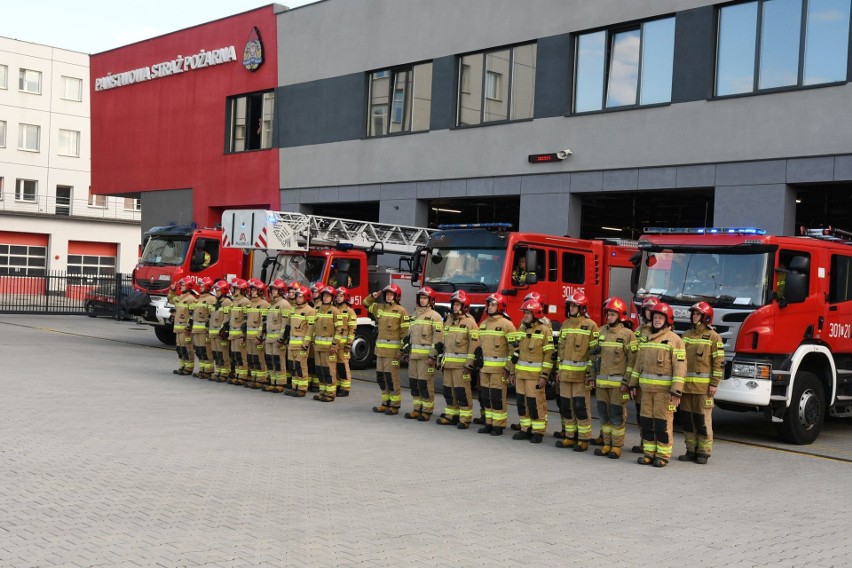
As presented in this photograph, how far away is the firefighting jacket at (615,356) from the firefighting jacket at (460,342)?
2004 mm

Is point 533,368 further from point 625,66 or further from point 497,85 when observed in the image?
point 497,85

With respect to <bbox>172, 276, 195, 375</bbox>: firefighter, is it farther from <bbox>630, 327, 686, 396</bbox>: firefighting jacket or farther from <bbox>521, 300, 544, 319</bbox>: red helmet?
<bbox>630, 327, 686, 396</bbox>: firefighting jacket

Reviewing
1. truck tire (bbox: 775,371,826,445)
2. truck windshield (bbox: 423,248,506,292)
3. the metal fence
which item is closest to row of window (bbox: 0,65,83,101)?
the metal fence

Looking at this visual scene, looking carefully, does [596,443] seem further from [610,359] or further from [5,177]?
[5,177]

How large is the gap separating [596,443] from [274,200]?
62.0 feet

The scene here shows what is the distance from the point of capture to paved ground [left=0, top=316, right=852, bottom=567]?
6391 mm

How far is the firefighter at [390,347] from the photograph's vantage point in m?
13.4

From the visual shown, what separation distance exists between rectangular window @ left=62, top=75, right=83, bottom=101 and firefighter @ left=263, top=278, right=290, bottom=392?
1930 inches

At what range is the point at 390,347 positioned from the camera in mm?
13641

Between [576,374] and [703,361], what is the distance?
150 cm

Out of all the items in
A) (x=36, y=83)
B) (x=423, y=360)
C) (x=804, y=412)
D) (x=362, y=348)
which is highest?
(x=36, y=83)

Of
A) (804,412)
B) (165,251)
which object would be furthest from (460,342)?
(165,251)

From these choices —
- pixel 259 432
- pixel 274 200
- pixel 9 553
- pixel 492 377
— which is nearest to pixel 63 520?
pixel 9 553

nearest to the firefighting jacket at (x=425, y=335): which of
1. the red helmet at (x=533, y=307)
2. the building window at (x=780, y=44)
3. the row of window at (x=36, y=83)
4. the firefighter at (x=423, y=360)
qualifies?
the firefighter at (x=423, y=360)
